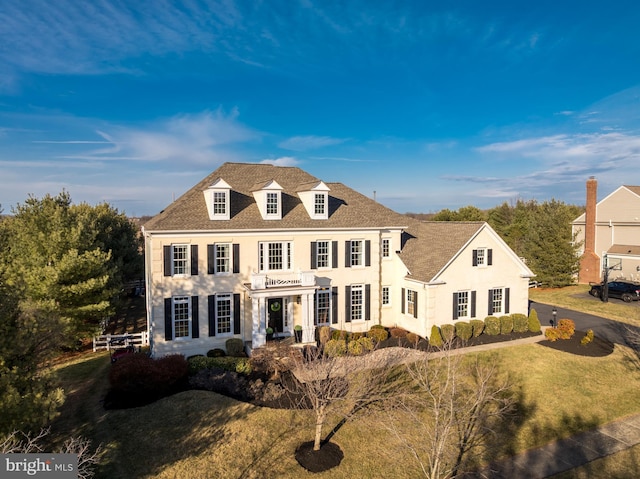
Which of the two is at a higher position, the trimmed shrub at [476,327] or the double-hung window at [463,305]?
the double-hung window at [463,305]

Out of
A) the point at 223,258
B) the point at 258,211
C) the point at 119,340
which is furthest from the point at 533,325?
the point at 119,340

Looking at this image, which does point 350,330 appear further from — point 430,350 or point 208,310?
point 208,310

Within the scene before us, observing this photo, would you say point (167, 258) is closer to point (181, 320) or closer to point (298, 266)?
point (181, 320)

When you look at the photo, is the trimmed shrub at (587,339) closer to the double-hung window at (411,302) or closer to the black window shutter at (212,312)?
the double-hung window at (411,302)

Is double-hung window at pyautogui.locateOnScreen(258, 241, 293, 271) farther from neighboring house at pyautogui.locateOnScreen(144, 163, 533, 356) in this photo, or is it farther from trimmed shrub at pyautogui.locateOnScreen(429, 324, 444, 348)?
trimmed shrub at pyautogui.locateOnScreen(429, 324, 444, 348)

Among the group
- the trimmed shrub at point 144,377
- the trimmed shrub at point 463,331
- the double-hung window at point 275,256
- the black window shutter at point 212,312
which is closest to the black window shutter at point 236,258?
the double-hung window at point 275,256

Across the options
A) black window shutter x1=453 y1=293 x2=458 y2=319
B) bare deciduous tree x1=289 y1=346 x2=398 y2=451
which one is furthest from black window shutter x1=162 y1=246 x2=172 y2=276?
black window shutter x1=453 y1=293 x2=458 y2=319
